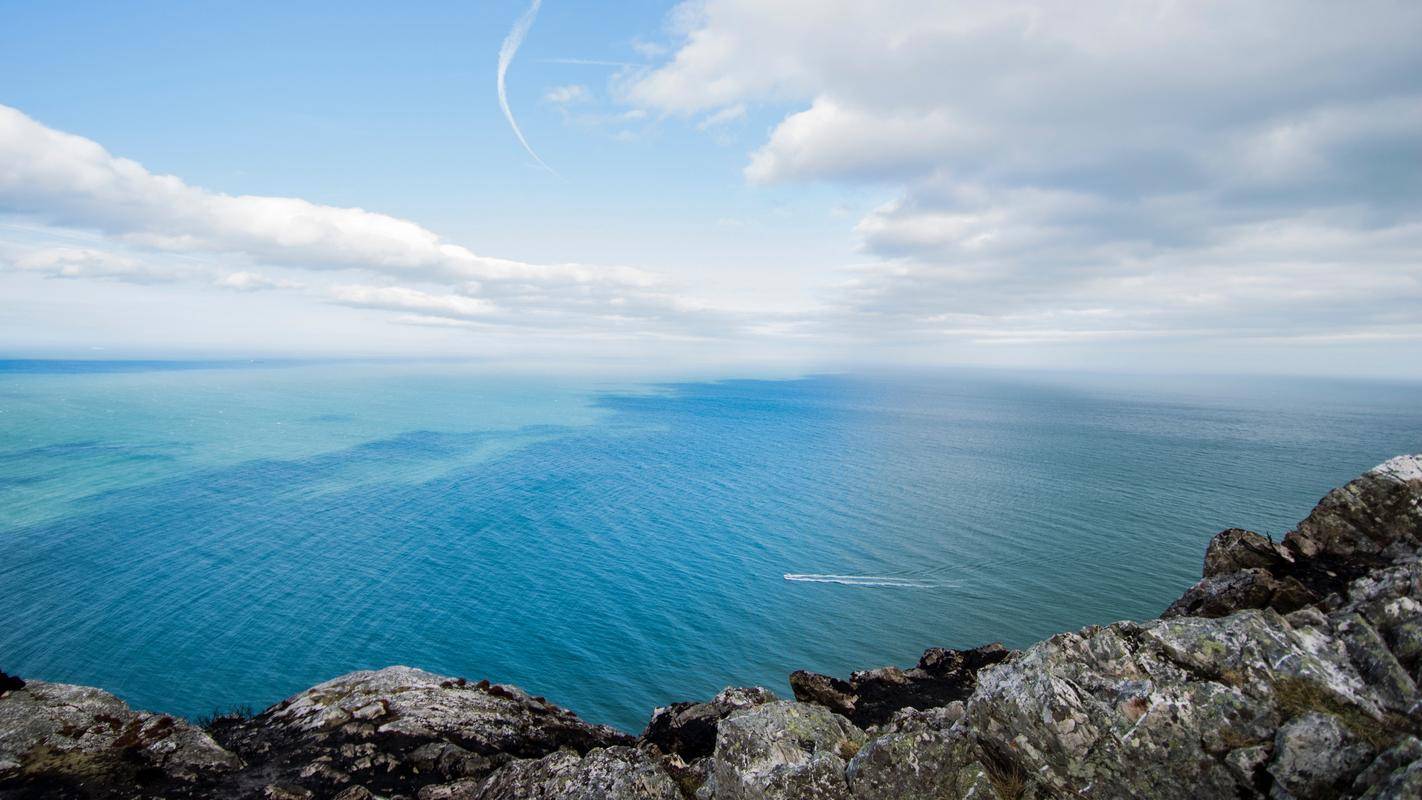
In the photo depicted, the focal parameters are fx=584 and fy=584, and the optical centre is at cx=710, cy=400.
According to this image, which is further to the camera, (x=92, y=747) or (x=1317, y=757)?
(x=92, y=747)

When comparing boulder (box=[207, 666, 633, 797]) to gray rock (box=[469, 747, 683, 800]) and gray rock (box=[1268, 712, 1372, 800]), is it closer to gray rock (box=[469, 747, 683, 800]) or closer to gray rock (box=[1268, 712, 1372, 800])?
gray rock (box=[469, 747, 683, 800])

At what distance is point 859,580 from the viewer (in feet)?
206

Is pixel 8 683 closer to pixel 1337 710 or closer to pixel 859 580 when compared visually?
pixel 1337 710

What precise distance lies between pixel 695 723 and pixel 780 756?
7.14 m

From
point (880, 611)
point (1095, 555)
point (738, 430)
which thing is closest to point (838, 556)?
point (880, 611)

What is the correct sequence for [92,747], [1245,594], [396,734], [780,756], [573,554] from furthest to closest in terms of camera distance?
[573,554], [396,734], [1245,594], [92,747], [780,756]

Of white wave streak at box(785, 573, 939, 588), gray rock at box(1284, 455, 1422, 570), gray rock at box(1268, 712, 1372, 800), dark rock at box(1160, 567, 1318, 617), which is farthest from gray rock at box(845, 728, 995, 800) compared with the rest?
white wave streak at box(785, 573, 939, 588)

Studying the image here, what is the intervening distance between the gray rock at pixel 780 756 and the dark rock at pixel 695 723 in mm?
4431

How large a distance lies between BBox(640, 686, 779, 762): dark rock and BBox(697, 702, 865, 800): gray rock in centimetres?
443

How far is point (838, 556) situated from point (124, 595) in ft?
238

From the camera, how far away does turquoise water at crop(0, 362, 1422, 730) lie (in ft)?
157

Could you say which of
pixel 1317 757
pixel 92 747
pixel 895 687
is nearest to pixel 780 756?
pixel 1317 757

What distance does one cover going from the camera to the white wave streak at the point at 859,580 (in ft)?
201

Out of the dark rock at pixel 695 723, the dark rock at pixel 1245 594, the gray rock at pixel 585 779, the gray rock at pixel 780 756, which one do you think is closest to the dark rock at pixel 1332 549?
the dark rock at pixel 1245 594
